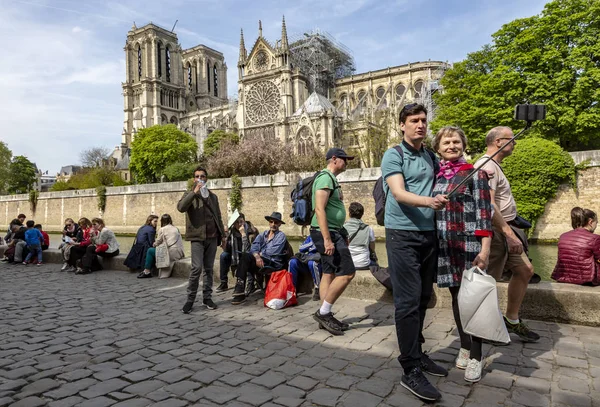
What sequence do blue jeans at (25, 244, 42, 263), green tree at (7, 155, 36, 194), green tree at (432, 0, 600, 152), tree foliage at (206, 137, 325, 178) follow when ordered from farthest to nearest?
green tree at (7, 155, 36, 194), tree foliage at (206, 137, 325, 178), green tree at (432, 0, 600, 152), blue jeans at (25, 244, 42, 263)

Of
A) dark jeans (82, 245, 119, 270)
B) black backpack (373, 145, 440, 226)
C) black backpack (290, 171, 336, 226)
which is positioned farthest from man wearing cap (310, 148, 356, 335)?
dark jeans (82, 245, 119, 270)

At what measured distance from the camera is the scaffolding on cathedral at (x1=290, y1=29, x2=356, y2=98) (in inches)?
2126

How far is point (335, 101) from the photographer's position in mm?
55344

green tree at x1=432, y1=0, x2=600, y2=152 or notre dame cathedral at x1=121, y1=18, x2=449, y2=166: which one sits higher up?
notre dame cathedral at x1=121, y1=18, x2=449, y2=166

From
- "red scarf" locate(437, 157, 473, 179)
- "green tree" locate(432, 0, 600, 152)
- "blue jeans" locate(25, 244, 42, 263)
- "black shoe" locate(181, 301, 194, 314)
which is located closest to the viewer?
"red scarf" locate(437, 157, 473, 179)

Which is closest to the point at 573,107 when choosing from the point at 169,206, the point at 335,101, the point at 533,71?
the point at 533,71

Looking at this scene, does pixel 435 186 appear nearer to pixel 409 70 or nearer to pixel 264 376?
pixel 264 376

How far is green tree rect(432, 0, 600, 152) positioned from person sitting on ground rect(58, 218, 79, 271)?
20.3 m

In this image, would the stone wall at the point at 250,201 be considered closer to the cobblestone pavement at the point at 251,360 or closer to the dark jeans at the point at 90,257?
the dark jeans at the point at 90,257

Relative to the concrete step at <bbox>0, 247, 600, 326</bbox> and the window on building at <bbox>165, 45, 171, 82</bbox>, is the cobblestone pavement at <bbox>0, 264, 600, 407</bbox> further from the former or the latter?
the window on building at <bbox>165, 45, 171, 82</bbox>

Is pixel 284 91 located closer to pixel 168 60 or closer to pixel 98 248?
pixel 168 60

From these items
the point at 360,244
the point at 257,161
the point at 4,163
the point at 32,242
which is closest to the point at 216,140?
the point at 257,161

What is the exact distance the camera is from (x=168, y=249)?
753 cm

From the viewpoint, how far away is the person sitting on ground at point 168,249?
7570 millimetres
